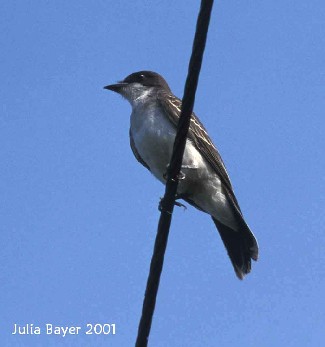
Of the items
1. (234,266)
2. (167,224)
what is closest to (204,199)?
(234,266)

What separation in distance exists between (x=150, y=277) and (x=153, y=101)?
12.9 feet

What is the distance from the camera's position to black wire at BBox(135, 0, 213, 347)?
445 centimetres

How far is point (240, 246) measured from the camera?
7.83 m

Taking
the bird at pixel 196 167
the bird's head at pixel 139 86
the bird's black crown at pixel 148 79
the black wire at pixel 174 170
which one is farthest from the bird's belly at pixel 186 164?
the black wire at pixel 174 170

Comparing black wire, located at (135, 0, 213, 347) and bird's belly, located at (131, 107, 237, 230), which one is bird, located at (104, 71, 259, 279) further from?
black wire, located at (135, 0, 213, 347)

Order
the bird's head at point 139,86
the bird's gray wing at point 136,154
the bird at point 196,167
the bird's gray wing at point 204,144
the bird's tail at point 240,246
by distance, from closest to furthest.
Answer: the bird's tail at point 240,246, the bird at point 196,167, the bird's gray wing at point 204,144, the bird's gray wing at point 136,154, the bird's head at point 139,86

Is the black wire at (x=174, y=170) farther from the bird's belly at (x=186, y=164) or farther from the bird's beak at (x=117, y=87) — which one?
the bird's beak at (x=117, y=87)

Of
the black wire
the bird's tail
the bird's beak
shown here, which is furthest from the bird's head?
the black wire

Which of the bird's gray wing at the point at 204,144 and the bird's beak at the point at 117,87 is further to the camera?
the bird's beak at the point at 117,87

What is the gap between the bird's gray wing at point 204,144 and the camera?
26.5 feet

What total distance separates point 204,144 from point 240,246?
1146 mm

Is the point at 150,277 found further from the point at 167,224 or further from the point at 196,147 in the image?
the point at 196,147

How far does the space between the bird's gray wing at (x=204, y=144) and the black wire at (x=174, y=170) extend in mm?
2732

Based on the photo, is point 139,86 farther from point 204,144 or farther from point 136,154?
point 204,144
